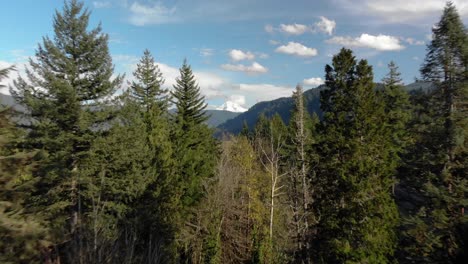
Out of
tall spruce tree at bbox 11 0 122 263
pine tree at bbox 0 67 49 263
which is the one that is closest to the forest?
tall spruce tree at bbox 11 0 122 263

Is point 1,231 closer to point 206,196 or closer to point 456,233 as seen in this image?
point 456,233

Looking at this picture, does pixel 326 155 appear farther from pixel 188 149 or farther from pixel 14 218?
pixel 14 218

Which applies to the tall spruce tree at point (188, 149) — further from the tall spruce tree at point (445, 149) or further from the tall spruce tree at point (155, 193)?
the tall spruce tree at point (445, 149)

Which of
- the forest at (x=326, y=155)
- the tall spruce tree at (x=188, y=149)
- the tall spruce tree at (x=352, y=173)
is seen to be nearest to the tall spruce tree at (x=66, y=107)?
the forest at (x=326, y=155)

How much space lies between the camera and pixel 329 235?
1936 centimetres

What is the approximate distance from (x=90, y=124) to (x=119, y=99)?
2.13 metres

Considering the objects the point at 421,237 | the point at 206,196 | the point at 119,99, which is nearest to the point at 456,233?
the point at 421,237

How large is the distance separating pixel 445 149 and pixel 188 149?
17.7 meters

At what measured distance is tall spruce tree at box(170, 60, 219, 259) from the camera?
2598 cm

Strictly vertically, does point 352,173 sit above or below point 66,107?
below

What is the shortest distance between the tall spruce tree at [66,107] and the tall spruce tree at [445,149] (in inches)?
682

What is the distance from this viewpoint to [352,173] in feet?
63.0

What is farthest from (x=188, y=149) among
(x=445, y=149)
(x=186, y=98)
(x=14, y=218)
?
(x=14, y=218)

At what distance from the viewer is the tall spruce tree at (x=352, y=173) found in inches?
729
